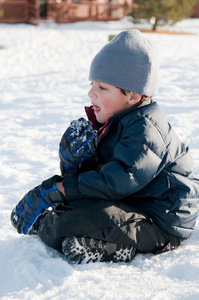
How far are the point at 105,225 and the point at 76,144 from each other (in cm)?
53

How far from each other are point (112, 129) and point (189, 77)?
5.81 m

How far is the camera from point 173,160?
2322 millimetres

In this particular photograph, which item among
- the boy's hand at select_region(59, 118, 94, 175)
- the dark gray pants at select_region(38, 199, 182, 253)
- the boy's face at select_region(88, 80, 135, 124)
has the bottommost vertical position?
the dark gray pants at select_region(38, 199, 182, 253)

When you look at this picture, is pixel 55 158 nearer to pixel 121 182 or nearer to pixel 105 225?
pixel 105 225

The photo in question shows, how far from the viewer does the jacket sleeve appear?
2113 mm

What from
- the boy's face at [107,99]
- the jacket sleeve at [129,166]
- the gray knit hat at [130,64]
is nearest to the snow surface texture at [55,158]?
the jacket sleeve at [129,166]

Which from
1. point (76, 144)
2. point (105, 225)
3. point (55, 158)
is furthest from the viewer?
point (55, 158)

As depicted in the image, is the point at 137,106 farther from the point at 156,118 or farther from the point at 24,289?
the point at 24,289

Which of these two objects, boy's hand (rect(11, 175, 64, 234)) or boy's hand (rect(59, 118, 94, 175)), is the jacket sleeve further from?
boy's hand (rect(59, 118, 94, 175))

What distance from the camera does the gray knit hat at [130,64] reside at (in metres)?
2.34

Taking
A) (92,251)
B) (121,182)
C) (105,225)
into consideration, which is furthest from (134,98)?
(92,251)

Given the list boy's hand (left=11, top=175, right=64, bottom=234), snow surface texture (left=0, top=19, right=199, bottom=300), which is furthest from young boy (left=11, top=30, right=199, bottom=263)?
snow surface texture (left=0, top=19, right=199, bottom=300)

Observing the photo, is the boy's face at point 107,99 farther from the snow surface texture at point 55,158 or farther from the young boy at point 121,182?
the snow surface texture at point 55,158

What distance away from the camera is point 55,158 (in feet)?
13.7
